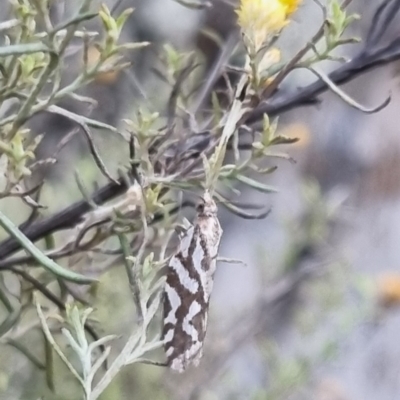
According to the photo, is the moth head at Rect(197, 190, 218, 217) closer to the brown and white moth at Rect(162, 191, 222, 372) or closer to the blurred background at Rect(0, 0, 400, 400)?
the brown and white moth at Rect(162, 191, 222, 372)

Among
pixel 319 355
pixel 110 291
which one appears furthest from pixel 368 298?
pixel 110 291

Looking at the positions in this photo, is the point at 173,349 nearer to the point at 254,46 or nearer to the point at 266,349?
the point at 254,46

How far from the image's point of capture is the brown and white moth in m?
0.27

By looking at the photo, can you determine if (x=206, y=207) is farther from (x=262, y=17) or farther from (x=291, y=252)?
(x=291, y=252)

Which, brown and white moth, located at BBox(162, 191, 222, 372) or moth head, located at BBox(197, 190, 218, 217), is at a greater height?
moth head, located at BBox(197, 190, 218, 217)

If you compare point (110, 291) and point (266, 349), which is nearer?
point (110, 291)

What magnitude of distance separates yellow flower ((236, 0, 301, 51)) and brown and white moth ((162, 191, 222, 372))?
0.07m

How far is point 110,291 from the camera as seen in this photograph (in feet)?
1.77

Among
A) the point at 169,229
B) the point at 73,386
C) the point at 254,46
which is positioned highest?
the point at 254,46

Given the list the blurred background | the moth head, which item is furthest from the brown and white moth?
the blurred background

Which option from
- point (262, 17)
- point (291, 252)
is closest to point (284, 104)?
point (262, 17)

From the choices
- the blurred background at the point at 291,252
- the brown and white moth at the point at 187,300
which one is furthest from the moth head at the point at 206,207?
the blurred background at the point at 291,252

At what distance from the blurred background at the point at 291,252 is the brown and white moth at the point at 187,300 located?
14 centimetres

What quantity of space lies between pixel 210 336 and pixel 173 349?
428 millimetres
